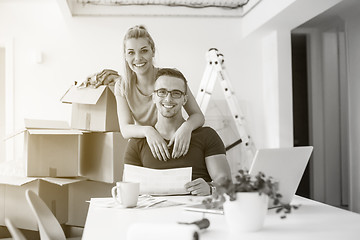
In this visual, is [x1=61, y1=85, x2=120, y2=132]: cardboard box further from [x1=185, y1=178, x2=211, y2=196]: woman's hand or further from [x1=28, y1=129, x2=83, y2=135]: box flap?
[x1=185, y1=178, x2=211, y2=196]: woman's hand

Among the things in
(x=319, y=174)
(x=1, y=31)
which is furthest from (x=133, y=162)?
(x=319, y=174)

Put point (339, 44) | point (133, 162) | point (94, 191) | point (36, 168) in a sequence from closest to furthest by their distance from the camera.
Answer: point (133, 162) < point (36, 168) < point (94, 191) < point (339, 44)

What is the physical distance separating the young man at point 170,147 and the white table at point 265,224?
540 mm

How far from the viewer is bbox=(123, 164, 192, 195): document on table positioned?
197 cm

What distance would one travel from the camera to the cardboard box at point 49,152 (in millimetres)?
3490

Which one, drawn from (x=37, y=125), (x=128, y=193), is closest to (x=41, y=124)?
(x=37, y=125)

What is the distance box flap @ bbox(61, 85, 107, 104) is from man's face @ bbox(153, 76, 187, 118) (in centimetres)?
122

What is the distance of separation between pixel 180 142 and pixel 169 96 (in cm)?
21

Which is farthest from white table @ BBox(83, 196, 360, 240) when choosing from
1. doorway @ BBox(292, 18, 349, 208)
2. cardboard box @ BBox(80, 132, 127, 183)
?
doorway @ BBox(292, 18, 349, 208)

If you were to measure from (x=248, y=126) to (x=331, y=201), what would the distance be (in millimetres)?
1431

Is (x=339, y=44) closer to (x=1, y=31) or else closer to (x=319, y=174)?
(x=319, y=174)

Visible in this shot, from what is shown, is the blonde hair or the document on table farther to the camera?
the blonde hair

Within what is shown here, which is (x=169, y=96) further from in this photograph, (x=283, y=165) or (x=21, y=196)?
(x=21, y=196)

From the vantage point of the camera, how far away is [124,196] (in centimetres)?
167
